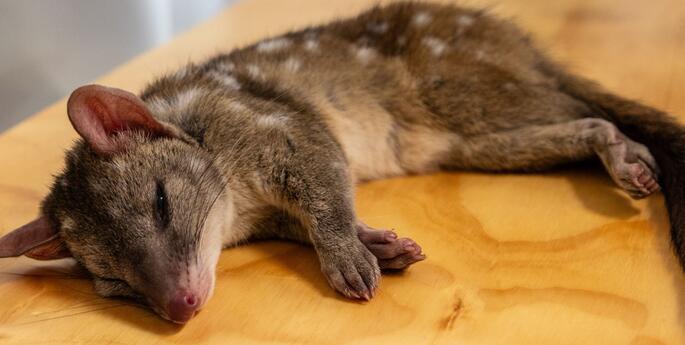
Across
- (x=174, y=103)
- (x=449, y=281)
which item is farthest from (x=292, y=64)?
(x=449, y=281)

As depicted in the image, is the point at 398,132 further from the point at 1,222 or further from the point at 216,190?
the point at 1,222

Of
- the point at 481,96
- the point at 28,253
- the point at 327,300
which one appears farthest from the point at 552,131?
the point at 28,253

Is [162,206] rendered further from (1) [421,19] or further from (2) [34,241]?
(1) [421,19]

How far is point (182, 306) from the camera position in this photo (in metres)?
1.81

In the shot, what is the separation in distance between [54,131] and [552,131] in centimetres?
177

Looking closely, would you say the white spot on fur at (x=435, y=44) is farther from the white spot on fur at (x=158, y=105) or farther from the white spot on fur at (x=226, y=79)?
the white spot on fur at (x=158, y=105)

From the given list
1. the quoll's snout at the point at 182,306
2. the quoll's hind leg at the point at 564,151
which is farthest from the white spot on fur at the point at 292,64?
the quoll's snout at the point at 182,306

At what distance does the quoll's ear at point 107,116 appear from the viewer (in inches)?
75.0

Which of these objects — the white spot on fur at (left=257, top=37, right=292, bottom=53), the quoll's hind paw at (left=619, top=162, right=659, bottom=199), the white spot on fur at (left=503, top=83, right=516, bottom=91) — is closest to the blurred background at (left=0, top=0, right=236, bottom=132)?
the white spot on fur at (left=257, top=37, right=292, bottom=53)

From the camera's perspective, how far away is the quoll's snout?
1812 millimetres

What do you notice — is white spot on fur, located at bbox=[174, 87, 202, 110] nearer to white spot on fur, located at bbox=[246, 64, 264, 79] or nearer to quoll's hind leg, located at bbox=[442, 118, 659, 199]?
white spot on fur, located at bbox=[246, 64, 264, 79]

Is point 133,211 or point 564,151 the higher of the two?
point 133,211

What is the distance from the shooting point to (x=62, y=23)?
3.83 m

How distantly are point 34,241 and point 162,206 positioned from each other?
35cm
